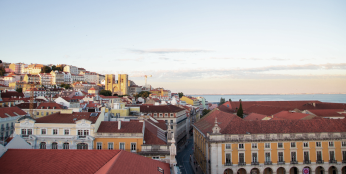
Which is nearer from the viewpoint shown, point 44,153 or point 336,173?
point 44,153

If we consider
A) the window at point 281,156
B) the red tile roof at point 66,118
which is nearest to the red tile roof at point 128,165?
the red tile roof at point 66,118

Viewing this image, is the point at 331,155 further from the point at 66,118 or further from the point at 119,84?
the point at 119,84

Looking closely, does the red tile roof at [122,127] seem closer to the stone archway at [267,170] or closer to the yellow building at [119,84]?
the stone archway at [267,170]

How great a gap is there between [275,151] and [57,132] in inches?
1055

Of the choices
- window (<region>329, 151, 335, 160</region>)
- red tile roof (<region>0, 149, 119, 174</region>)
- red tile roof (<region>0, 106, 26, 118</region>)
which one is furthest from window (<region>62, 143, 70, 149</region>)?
window (<region>329, 151, 335, 160</region>)

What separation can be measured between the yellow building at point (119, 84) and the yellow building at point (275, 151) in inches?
6382

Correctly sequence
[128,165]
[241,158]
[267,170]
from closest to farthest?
[128,165], [241,158], [267,170]

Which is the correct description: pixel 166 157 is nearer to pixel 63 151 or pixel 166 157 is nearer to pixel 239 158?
pixel 239 158

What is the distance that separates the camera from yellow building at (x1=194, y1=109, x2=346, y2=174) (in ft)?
110

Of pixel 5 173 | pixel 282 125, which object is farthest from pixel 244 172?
pixel 5 173

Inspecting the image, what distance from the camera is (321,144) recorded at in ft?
113

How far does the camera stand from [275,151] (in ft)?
112

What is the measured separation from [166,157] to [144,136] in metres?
4.56

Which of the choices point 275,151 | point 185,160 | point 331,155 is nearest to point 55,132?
point 185,160
